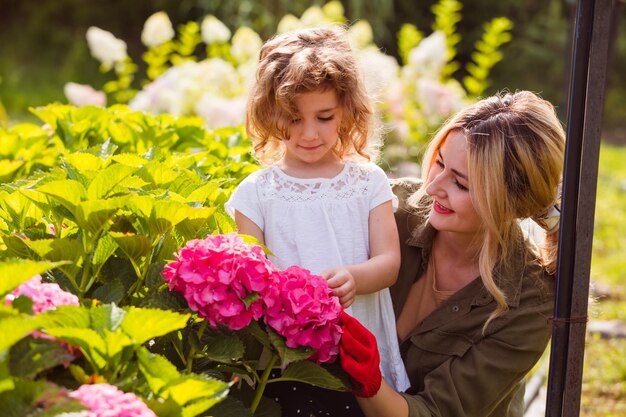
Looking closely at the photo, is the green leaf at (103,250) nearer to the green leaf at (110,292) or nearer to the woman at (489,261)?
the green leaf at (110,292)

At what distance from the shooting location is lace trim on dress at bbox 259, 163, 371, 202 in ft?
7.58

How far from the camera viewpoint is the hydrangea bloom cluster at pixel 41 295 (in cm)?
137

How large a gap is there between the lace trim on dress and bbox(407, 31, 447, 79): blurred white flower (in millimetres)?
2924

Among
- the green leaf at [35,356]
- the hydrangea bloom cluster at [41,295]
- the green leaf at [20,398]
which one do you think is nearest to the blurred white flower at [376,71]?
the hydrangea bloom cluster at [41,295]

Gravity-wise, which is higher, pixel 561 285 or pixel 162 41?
pixel 162 41

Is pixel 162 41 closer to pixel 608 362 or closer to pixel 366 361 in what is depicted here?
pixel 608 362

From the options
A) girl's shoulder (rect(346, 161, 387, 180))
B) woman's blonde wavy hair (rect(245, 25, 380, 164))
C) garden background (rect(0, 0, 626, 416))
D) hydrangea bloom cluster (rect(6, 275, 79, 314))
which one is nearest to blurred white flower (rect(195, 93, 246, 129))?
woman's blonde wavy hair (rect(245, 25, 380, 164))

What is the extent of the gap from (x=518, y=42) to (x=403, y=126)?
858cm

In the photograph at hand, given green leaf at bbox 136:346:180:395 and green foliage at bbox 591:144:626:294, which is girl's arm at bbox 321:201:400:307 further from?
green foliage at bbox 591:144:626:294

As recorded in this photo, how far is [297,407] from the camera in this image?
Result: 221cm

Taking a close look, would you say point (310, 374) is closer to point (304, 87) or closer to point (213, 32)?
point (304, 87)

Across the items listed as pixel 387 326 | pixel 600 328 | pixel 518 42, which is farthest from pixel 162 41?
pixel 518 42

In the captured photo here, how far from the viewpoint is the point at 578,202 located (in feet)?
5.99

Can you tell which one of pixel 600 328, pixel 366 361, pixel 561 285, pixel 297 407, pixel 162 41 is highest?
pixel 162 41
